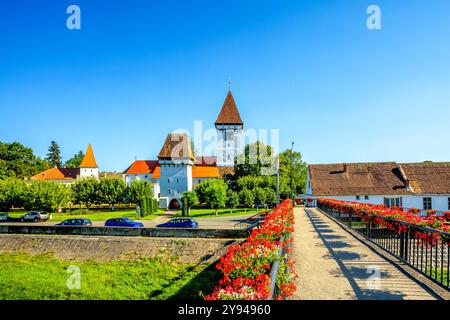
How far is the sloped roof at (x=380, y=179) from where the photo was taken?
32.4 metres

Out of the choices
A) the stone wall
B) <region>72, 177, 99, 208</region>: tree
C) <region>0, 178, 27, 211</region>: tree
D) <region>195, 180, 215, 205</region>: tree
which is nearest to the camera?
the stone wall

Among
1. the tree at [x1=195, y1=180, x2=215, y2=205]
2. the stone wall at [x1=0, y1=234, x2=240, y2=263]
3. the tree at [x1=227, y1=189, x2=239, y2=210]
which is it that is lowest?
the stone wall at [x1=0, y1=234, x2=240, y2=263]

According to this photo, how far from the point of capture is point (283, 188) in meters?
50.8

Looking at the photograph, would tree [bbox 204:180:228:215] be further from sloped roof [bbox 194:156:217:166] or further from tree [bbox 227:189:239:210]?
sloped roof [bbox 194:156:217:166]

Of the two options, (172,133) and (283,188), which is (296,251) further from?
(172,133)

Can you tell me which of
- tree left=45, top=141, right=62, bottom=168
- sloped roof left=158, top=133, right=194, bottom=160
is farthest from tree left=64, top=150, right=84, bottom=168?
sloped roof left=158, top=133, right=194, bottom=160

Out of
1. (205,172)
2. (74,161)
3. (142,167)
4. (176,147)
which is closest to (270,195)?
(176,147)

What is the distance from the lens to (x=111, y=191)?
49.5 meters

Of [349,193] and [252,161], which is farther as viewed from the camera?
[252,161]

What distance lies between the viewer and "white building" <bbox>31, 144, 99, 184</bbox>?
79.8 metres

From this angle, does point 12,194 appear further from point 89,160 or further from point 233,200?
point 89,160

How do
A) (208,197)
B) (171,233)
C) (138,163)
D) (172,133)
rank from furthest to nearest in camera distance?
(138,163) → (172,133) → (208,197) → (171,233)
